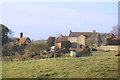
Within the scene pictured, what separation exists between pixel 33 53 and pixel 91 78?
17.5m

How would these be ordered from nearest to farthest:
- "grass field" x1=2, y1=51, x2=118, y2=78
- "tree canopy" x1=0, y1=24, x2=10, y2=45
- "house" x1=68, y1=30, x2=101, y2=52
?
"grass field" x1=2, y1=51, x2=118, y2=78
"tree canopy" x1=0, y1=24, x2=10, y2=45
"house" x1=68, y1=30, x2=101, y2=52

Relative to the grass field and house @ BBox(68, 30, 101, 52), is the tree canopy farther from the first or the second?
the grass field

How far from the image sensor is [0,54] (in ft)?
90.1

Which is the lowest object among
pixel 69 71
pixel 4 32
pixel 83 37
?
pixel 69 71

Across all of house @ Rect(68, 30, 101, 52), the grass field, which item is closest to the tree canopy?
house @ Rect(68, 30, 101, 52)

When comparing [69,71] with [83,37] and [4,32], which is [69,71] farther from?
[83,37]

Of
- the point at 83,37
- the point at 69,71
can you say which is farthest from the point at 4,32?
the point at 69,71

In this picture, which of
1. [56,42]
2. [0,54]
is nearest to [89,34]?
[56,42]

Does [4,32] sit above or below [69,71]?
above

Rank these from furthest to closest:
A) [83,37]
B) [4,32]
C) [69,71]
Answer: [83,37] → [4,32] → [69,71]

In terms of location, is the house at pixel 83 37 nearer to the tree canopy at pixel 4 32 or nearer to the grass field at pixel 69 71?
the tree canopy at pixel 4 32

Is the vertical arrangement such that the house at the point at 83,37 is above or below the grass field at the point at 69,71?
above

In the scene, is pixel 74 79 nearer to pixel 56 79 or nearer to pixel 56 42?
pixel 56 79

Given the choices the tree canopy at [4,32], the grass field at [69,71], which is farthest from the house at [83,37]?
the grass field at [69,71]
